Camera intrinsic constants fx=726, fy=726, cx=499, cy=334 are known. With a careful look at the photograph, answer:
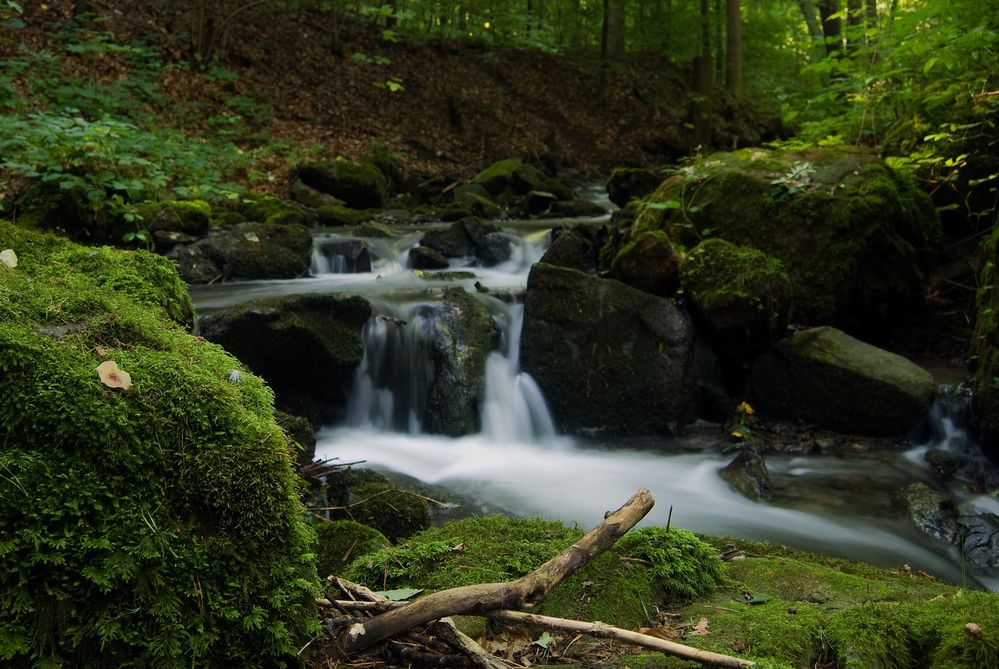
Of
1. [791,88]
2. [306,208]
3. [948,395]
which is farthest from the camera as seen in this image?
[791,88]

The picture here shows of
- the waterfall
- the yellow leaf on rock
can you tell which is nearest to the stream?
the waterfall

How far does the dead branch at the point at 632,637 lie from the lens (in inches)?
72.2

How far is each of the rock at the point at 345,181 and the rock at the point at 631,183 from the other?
4780 millimetres

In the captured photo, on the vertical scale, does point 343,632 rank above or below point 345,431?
above

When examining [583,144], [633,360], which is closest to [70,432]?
[633,360]

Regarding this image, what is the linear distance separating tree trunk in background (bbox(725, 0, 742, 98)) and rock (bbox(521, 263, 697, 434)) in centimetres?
1482

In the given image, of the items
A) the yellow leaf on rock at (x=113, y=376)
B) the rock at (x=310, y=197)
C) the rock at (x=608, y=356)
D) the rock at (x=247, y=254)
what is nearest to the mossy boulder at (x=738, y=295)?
the rock at (x=608, y=356)

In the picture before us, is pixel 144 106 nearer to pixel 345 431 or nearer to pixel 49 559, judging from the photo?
pixel 345 431

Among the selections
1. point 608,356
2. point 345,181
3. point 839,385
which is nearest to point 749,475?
point 839,385

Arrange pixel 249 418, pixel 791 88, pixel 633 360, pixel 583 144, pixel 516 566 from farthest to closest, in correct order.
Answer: pixel 791 88 < pixel 583 144 < pixel 633 360 < pixel 516 566 < pixel 249 418

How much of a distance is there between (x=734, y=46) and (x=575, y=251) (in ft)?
44.5

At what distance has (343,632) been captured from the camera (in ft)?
6.52

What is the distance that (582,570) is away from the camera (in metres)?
2.42

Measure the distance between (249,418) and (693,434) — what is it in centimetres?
603
